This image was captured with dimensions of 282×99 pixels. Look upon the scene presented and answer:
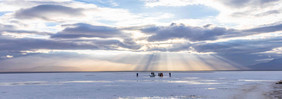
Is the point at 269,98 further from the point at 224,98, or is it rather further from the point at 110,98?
the point at 110,98

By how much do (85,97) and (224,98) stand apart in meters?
15.8

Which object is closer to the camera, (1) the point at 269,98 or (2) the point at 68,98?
(1) the point at 269,98

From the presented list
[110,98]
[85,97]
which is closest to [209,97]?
[110,98]

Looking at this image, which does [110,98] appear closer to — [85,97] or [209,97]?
[85,97]

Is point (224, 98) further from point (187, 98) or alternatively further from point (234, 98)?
point (187, 98)

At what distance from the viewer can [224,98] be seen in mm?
29859

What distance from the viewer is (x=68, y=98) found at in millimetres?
31641

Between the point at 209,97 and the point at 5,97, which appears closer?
the point at 209,97

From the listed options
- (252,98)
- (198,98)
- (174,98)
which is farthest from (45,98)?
(252,98)

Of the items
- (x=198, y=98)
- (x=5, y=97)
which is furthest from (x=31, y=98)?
(x=198, y=98)

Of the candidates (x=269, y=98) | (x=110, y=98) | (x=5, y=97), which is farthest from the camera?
(x=5, y=97)

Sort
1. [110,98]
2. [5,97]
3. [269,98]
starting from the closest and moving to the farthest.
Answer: [269,98], [110,98], [5,97]

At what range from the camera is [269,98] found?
2873cm

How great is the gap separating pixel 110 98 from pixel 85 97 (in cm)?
337
